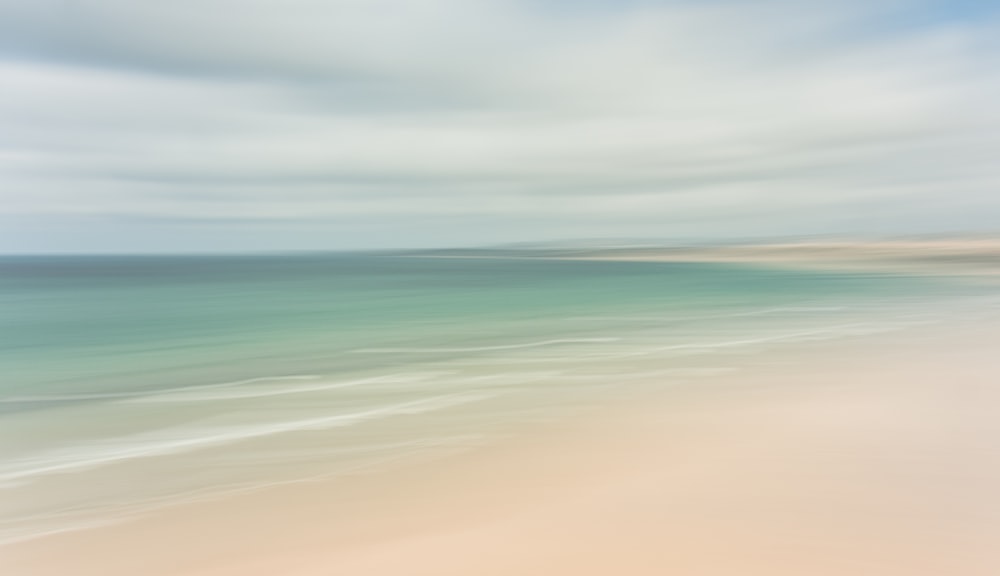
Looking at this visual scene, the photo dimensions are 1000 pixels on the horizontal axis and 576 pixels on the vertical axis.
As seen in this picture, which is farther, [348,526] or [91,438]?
[91,438]

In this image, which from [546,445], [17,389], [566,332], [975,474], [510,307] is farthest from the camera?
[510,307]

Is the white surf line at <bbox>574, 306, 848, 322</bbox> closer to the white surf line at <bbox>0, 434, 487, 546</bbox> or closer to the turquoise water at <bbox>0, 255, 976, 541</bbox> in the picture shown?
the turquoise water at <bbox>0, 255, 976, 541</bbox>

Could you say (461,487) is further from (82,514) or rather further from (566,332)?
(566,332)

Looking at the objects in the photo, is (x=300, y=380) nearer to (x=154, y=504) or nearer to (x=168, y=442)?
(x=168, y=442)

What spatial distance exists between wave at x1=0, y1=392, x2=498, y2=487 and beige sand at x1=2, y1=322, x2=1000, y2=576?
175 centimetres

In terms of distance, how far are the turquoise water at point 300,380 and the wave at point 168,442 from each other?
2cm

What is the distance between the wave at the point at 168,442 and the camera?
570 centimetres

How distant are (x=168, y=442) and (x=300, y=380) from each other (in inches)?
134

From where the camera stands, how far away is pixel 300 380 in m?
9.82

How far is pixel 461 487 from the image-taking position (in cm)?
474

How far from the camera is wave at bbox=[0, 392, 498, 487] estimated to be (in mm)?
5695

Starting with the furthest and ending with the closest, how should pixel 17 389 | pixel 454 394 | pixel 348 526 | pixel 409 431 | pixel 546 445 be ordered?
pixel 17 389
pixel 454 394
pixel 409 431
pixel 546 445
pixel 348 526

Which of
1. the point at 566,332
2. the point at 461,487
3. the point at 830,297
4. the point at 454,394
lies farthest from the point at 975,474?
the point at 830,297

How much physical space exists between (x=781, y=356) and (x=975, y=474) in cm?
588
